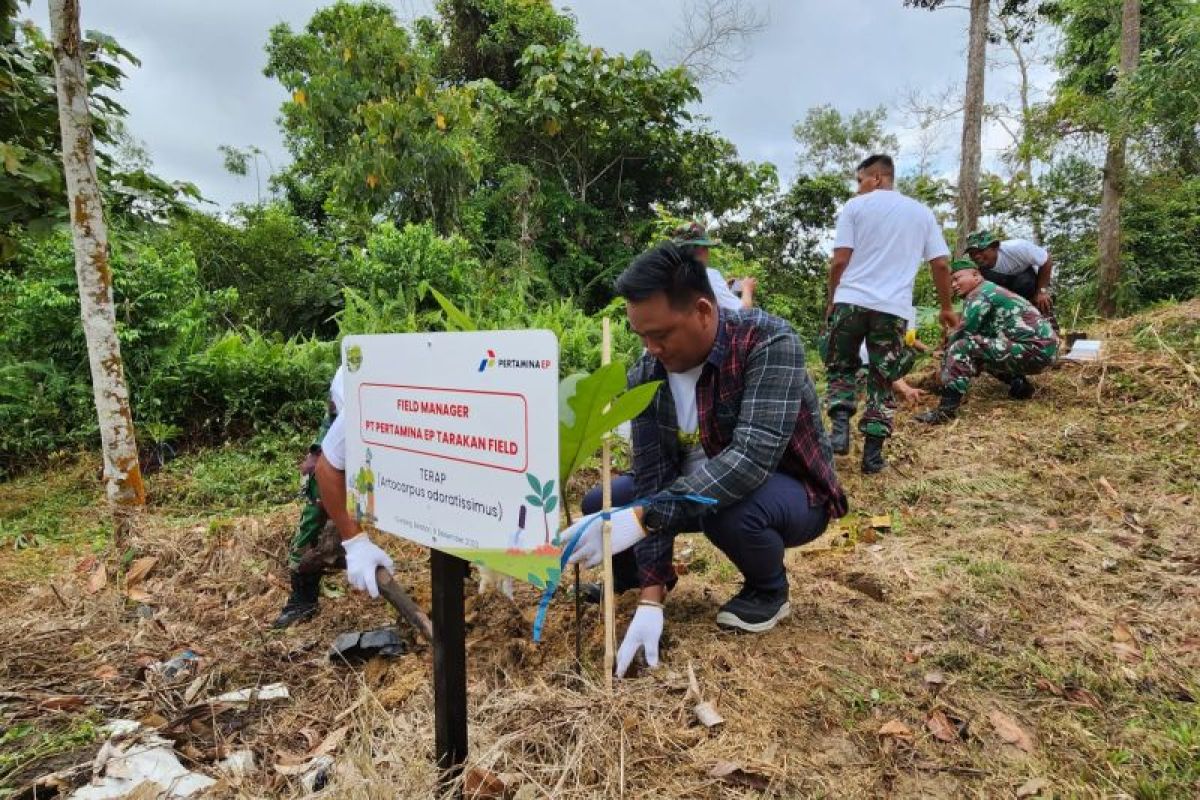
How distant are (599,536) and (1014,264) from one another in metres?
4.91

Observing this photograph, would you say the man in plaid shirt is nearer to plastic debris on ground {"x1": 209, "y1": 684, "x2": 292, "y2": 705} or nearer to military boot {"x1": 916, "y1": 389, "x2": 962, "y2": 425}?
plastic debris on ground {"x1": 209, "y1": 684, "x2": 292, "y2": 705}

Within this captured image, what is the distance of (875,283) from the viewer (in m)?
3.72

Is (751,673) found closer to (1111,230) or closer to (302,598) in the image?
(302,598)

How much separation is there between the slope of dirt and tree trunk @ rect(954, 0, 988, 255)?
6.89m

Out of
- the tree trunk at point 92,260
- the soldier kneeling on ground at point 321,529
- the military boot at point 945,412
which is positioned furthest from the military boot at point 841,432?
the tree trunk at point 92,260

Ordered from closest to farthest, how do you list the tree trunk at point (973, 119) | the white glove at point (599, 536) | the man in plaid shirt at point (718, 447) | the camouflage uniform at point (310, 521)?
1. the white glove at point (599, 536)
2. the man in plaid shirt at point (718, 447)
3. the camouflage uniform at point (310, 521)
4. the tree trunk at point (973, 119)

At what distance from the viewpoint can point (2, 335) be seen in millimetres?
4707

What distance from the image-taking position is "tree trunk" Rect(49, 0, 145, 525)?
8.47 ft

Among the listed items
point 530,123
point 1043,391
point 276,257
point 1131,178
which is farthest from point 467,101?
point 1131,178

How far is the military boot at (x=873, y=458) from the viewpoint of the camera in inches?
152

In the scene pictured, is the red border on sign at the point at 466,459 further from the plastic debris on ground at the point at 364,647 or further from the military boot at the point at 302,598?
the military boot at the point at 302,598

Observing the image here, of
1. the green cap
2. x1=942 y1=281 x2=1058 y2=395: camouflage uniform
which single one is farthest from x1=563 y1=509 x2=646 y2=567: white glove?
the green cap

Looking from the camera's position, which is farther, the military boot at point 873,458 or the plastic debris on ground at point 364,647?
the military boot at point 873,458

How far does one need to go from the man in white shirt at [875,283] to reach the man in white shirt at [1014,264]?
4.81 feet
